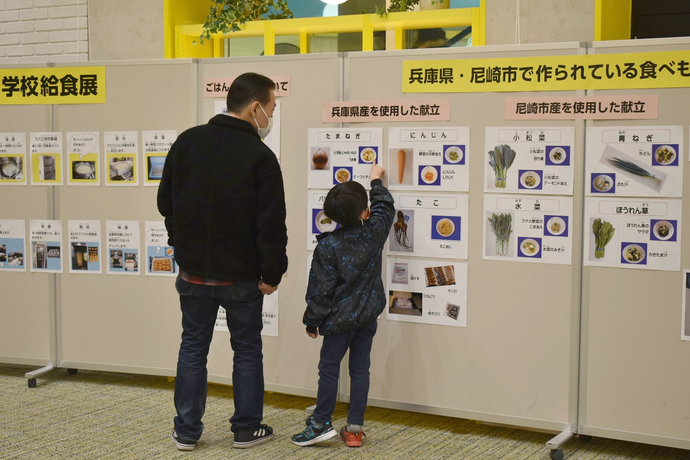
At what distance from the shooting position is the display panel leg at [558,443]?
2.76m

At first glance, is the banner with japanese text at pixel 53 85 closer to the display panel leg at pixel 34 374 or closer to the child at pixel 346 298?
the display panel leg at pixel 34 374

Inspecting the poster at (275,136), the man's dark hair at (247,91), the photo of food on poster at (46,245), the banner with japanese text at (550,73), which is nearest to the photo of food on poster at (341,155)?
the poster at (275,136)

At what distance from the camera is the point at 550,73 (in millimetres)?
2947

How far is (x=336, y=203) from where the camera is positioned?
2865 millimetres

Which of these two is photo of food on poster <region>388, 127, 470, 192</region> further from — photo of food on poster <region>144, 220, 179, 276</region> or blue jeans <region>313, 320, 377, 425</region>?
photo of food on poster <region>144, 220, 179, 276</region>

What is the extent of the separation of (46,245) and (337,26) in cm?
225

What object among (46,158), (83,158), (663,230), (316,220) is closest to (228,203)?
(316,220)

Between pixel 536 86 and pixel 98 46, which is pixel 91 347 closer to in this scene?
pixel 98 46

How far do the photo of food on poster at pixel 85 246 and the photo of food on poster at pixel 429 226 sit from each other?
167 centimetres

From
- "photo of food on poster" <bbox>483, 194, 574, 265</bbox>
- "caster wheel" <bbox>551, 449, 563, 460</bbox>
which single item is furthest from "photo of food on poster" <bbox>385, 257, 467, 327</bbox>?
"caster wheel" <bbox>551, 449, 563, 460</bbox>

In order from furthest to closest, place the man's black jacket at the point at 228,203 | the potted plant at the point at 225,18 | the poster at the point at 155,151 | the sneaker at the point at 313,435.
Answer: the potted plant at the point at 225,18 → the poster at the point at 155,151 → the sneaker at the point at 313,435 → the man's black jacket at the point at 228,203

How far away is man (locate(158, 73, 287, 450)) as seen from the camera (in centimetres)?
269

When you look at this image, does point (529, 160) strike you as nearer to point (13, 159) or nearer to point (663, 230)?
point (663, 230)

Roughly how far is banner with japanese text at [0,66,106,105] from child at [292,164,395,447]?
165 centimetres
